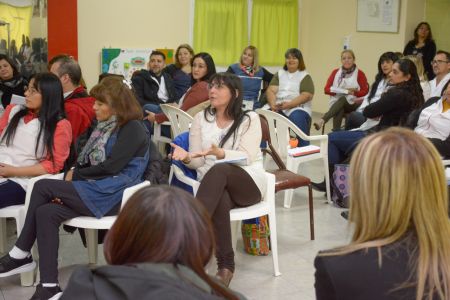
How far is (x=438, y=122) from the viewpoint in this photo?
4680 millimetres

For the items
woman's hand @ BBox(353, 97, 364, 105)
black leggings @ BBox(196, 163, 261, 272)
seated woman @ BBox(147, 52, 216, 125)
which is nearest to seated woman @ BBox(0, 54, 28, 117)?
seated woman @ BBox(147, 52, 216, 125)

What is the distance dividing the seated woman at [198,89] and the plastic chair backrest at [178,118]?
16cm

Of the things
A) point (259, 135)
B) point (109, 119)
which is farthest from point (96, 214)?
point (259, 135)

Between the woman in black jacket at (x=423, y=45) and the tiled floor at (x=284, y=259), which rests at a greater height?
the woman in black jacket at (x=423, y=45)

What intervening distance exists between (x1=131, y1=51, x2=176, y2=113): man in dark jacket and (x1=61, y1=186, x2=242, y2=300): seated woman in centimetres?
493

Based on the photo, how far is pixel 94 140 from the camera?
3588 millimetres

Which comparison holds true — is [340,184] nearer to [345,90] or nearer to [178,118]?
[178,118]

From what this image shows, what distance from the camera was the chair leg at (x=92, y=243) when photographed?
365 centimetres

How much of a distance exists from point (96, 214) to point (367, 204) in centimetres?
201

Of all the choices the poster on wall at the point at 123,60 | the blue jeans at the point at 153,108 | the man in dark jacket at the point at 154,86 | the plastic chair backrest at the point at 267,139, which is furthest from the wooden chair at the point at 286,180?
the poster on wall at the point at 123,60

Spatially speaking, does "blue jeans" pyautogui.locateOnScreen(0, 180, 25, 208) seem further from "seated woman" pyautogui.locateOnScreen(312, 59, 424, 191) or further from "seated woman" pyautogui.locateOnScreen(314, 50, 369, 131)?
"seated woman" pyautogui.locateOnScreen(314, 50, 369, 131)

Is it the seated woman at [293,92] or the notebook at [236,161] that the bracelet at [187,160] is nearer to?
the notebook at [236,161]

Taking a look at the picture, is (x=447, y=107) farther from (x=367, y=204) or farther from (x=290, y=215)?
(x=367, y=204)

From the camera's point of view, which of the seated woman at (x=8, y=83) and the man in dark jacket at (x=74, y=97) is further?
the seated woman at (x=8, y=83)
